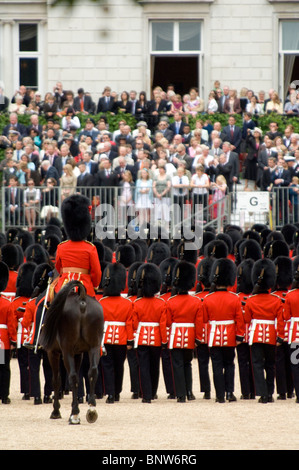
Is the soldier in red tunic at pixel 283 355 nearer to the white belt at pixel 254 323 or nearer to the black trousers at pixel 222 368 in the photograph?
the white belt at pixel 254 323

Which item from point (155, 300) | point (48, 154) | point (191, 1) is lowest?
point (155, 300)

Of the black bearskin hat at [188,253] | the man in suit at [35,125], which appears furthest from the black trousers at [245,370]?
the man in suit at [35,125]

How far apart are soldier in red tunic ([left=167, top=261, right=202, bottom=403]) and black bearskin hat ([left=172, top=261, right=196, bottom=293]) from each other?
0.36 ft

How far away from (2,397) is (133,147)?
1094 centimetres

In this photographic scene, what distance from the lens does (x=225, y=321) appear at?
12.0 m

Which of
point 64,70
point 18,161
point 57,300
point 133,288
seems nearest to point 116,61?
A: point 64,70

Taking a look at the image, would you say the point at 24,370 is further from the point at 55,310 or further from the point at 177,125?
the point at 177,125

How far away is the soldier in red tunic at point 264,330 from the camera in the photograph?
1193 cm

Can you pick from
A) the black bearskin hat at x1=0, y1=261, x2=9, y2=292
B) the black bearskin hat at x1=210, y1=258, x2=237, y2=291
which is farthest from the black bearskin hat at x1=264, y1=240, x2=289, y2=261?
the black bearskin hat at x1=0, y1=261, x2=9, y2=292

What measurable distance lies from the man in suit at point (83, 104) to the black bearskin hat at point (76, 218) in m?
14.2

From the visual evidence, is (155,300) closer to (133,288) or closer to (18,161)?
(133,288)

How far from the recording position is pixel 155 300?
12.3 m

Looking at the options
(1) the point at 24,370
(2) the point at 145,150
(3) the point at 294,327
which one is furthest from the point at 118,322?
(2) the point at 145,150

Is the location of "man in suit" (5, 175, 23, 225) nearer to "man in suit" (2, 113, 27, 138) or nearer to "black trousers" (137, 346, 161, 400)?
"man in suit" (2, 113, 27, 138)
